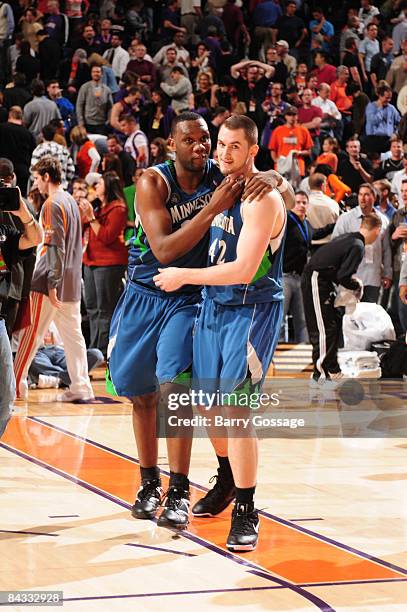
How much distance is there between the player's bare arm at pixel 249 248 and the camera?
5254 mm

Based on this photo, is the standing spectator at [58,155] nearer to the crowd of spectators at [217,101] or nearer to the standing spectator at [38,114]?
the crowd of spectators at [217,101]

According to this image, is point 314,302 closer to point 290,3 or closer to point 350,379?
point 350,379

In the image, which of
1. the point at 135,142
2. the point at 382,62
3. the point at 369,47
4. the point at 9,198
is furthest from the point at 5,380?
the point at 369,47

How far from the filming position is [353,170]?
16.2 m

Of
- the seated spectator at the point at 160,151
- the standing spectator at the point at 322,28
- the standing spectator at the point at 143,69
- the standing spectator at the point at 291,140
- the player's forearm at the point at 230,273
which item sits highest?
the standing spectator at the point at 322,28

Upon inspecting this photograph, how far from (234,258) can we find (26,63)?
40.1 feet

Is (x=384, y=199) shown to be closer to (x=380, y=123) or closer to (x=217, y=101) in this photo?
(x=217, y=101)

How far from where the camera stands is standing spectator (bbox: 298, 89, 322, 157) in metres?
16.9

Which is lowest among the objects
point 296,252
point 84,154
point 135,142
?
point 296,252

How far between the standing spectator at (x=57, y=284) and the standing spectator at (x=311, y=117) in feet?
24.8

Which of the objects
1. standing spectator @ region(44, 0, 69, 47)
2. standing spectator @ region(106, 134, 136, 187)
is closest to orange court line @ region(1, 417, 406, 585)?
standing spectator @ region(106, 134, 136, 187)

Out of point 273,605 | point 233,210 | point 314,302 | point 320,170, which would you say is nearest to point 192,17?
point 320,170

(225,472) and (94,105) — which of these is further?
(94,105)

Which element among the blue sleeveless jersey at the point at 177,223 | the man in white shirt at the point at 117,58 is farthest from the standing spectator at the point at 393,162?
the blue sleeveless jersey at the point at 177,223
